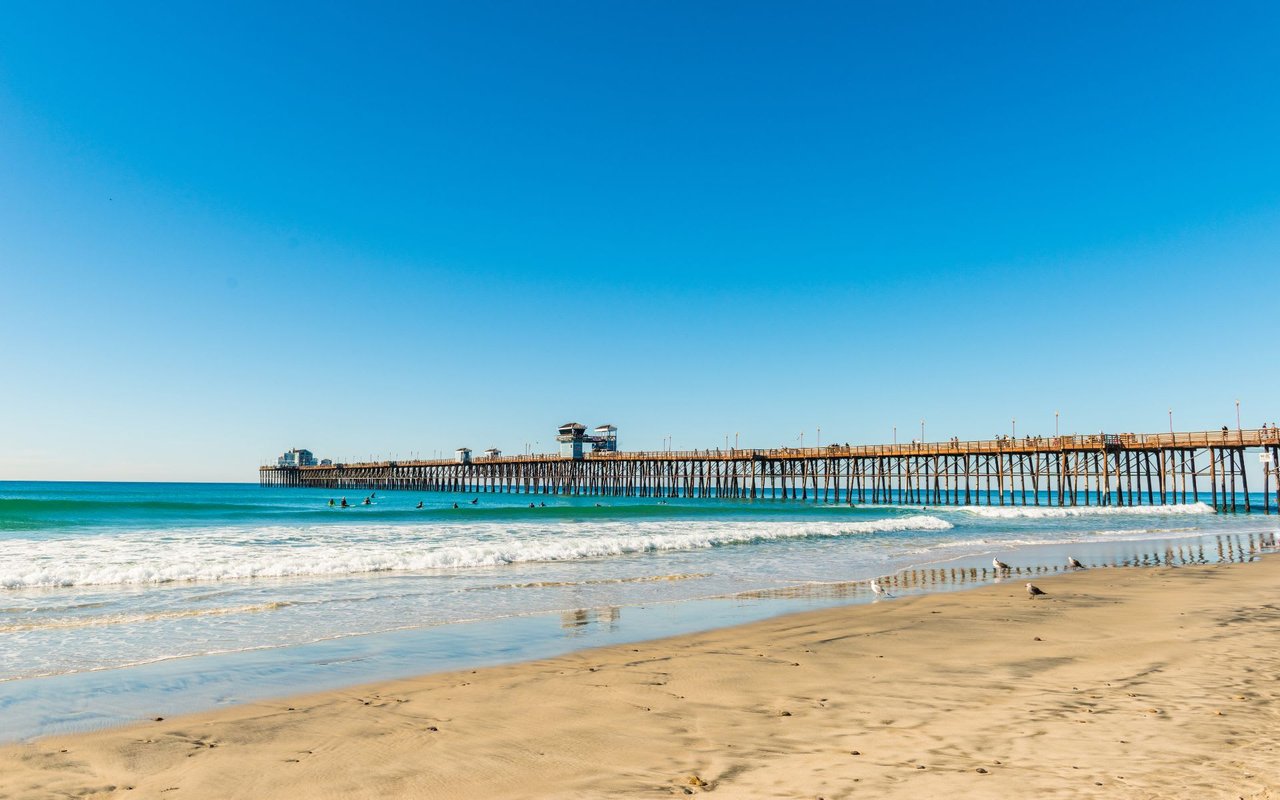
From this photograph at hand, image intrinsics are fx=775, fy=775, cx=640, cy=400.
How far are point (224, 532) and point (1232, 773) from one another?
27.7 m

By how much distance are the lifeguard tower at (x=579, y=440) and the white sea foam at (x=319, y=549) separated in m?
55.7

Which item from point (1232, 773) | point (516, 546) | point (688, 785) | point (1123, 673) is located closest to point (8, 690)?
point (688, 785)

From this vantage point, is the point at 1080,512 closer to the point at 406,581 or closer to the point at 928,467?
the point at 928,467

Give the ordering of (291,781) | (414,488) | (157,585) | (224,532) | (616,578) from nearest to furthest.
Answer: (291,781)
(157,585)
(616,578)
(224,532)
(414,488)

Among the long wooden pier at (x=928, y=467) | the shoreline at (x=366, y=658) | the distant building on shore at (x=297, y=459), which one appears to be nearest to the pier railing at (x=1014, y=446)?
the long wooden pier at (x=928, y=467)

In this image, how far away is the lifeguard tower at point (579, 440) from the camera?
287 ft

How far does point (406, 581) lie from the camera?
1543cm

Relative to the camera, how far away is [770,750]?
507 centimetres

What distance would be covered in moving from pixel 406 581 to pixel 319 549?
6496mm

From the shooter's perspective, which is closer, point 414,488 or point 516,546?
point 516,546

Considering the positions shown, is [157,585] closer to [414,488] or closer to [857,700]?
[857,700]

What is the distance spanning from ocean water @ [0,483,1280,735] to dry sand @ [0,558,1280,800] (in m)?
1.26

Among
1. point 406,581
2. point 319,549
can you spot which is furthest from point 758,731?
point 319,549

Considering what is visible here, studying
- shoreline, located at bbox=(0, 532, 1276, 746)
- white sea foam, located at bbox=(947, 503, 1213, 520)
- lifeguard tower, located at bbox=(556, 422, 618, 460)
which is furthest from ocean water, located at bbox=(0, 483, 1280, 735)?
lifeguard tower, located at bbox=(556, 422, 618, 460)
